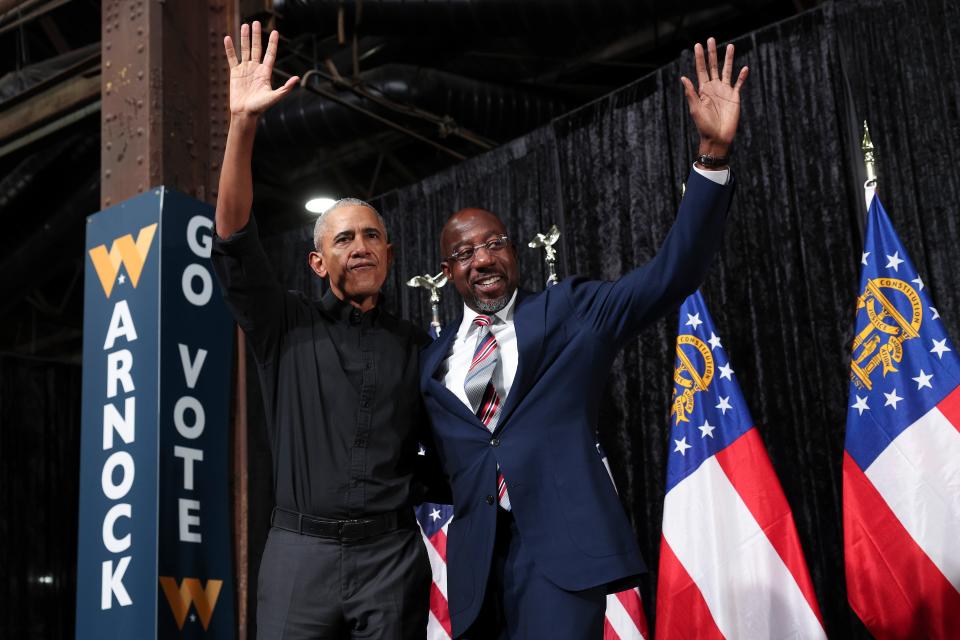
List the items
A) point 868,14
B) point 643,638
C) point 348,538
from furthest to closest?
point 868,14 → point 643,638 → point 348,538

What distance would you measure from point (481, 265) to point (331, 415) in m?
0.43

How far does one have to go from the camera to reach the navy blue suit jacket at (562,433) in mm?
1803

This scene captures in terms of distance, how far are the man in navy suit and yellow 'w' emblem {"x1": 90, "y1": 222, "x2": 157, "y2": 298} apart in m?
1.64

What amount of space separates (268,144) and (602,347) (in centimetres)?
514

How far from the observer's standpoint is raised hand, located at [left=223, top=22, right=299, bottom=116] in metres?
2.00

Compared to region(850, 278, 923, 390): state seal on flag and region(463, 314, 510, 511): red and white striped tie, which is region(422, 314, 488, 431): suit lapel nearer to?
region(463, 314, 510, 511): red and white striped tie

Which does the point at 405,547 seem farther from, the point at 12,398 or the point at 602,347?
the point at 12,398

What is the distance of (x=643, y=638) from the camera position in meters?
3.89

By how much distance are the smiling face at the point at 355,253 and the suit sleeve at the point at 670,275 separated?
430 millimetres

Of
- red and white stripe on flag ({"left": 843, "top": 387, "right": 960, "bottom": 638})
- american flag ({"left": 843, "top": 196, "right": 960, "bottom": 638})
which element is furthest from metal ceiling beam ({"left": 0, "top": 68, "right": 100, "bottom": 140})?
red and white stripe on flag ({"left": 843, "top": 387, "right": 960, "bottom": 638})

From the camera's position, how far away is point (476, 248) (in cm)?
211

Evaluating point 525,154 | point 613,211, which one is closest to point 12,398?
point 525,154

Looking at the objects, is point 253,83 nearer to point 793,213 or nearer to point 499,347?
point 499,347

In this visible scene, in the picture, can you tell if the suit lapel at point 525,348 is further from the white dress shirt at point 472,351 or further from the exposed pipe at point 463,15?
the exposed pipe at point 463,15
